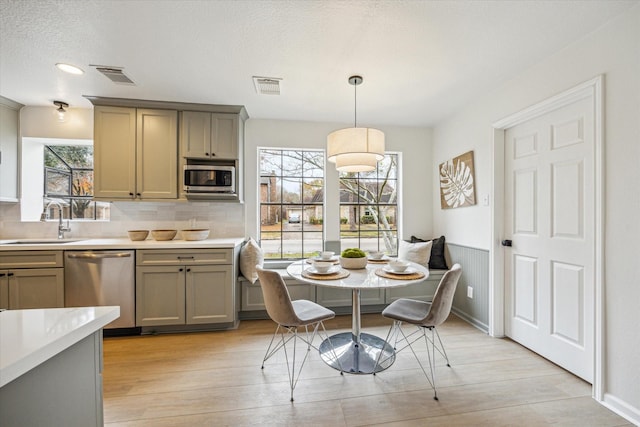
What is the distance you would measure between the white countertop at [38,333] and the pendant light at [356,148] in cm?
171

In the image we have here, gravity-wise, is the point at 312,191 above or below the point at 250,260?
above

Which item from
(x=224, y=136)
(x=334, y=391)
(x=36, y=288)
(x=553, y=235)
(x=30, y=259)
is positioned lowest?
(x=334, y=391)

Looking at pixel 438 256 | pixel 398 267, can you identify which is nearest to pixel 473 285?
pixel 438 256

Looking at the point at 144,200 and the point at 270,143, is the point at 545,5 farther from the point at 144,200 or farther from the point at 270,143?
the point at 144,200

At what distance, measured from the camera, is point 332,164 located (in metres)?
3.56

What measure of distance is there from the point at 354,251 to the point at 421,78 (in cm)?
165

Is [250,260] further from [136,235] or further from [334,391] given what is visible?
[334,391]

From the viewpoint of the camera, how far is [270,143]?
344 centimetres

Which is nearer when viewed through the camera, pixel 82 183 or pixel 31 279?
pixel 31 279

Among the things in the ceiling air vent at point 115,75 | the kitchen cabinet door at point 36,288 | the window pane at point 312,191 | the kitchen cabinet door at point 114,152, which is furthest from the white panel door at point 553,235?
the kitchen cabinet door at point 36,288

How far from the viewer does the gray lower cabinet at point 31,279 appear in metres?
2.45

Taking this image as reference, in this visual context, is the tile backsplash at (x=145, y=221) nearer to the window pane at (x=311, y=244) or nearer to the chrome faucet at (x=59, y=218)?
the chrome faucet at (x=59, y=218)

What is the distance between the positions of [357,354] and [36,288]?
9.81ft

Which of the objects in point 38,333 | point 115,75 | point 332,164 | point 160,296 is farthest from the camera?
point 332,164
